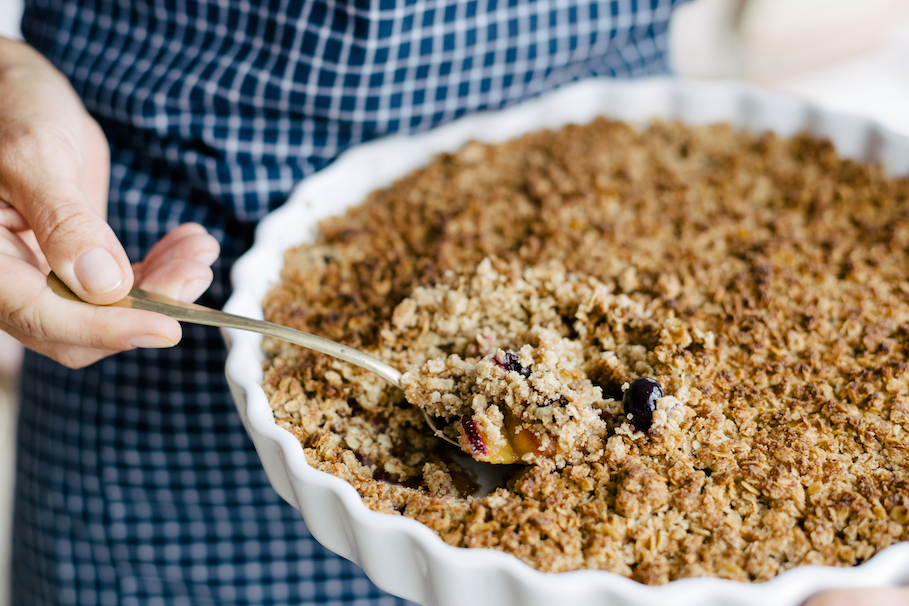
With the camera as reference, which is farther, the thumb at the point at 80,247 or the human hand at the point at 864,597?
the thumb at the point at 80,247

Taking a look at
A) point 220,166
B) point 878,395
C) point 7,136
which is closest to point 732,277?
point 878,395

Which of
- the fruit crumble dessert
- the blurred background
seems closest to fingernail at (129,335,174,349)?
the fruit crumble dessert

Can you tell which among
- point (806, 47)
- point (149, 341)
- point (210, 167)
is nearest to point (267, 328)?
point (149, 341)

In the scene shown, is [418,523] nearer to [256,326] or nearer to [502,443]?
[502,443]

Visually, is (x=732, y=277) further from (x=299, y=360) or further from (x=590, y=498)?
(x=299, y=360)

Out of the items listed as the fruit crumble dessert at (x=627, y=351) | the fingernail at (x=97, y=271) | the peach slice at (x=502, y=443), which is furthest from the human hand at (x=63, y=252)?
the peach slice at (x=502, y=443)

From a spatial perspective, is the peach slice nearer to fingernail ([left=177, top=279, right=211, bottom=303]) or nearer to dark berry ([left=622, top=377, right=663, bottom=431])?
dark berry ([left=622, top=377, right=663, bottom=431])

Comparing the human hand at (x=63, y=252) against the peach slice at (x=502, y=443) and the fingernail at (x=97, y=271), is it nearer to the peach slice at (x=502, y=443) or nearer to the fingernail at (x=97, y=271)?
the fingernail at (x=97, y=271)

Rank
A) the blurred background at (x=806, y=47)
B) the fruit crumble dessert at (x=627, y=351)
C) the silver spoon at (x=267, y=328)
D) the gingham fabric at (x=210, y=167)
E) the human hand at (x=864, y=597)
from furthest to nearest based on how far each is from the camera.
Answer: the blurred background at (x=806, y=47)
the gingham fabric at (x=210, y=167)
the silver spoon at (x=267, y=328)
the fruit crumble dessert at (x=627, y=351)
the human hand at (x=864, y=597)
